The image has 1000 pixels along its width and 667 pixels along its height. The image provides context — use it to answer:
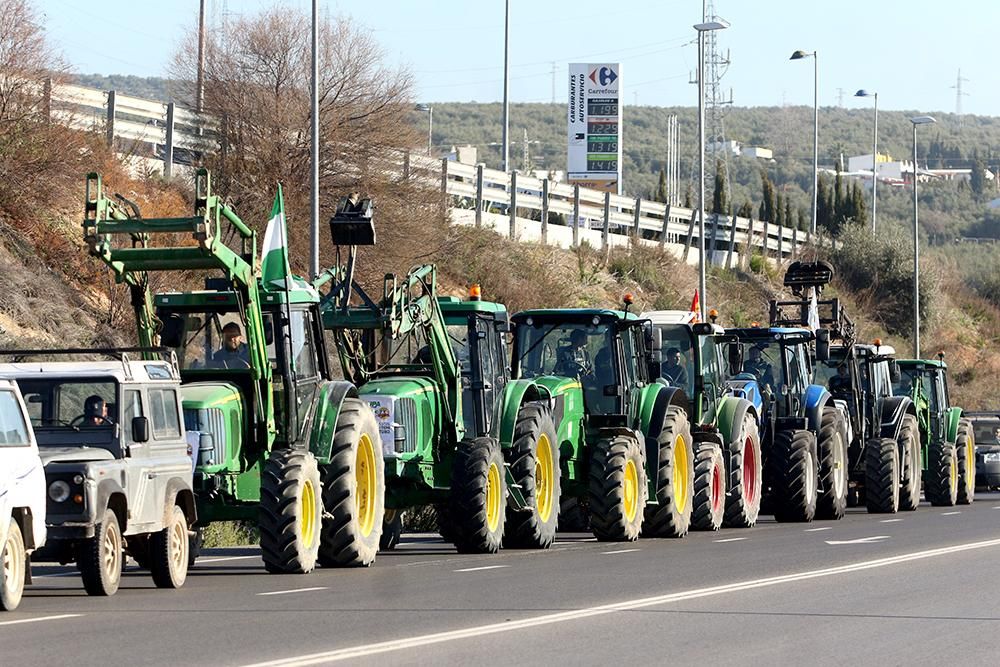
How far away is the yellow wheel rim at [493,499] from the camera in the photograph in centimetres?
2028

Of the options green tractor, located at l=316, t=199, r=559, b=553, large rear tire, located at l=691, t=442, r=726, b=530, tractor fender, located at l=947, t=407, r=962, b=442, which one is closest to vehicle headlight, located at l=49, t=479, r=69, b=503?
green tractor, located at l=316, t=199, r=559, b=553

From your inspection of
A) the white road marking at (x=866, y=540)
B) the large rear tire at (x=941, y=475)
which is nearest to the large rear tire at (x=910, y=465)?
the large rear tire at (x=941, y=475)

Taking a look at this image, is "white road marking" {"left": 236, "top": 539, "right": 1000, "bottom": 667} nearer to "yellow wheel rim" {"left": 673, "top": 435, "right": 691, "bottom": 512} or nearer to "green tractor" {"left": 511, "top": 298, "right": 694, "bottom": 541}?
"green tractor" {"left": 511, "top": 298, "right": 694, "bottom": 541}

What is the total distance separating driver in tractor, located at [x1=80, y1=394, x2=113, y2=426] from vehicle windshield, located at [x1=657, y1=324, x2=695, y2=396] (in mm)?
12226

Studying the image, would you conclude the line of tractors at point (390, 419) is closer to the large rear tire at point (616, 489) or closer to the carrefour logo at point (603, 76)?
the large rear tire at point (616, 489)

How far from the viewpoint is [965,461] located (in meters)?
37.8

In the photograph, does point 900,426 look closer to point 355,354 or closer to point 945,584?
point 355,354

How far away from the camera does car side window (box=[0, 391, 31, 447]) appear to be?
13.9 meters

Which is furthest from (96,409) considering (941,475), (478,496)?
(941,475)

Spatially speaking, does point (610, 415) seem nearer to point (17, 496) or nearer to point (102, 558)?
point (102, 558)

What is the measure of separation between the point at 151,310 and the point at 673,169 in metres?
88.8

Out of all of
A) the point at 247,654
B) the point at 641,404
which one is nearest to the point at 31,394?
the point at 247,654

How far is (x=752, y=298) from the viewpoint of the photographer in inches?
2566

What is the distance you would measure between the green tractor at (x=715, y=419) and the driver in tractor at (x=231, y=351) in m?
8.95
